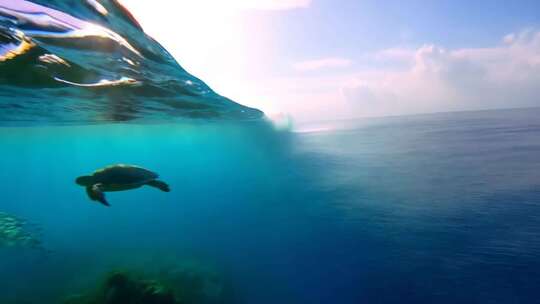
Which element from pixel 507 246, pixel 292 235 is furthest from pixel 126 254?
pixel 507 246

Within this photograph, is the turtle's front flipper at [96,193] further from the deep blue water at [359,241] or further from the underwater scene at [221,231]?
the deep blue water at [359,241]

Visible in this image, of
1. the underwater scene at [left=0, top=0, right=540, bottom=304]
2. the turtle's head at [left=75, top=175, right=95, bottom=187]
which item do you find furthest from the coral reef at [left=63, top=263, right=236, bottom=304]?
the turtle's head at [left=75, top=175, right=95, bottom=187]

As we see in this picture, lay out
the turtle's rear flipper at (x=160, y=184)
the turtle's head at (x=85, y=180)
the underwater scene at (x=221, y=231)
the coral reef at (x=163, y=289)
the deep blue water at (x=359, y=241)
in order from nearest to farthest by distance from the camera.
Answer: the turtle's head at (x=85, y=180) → the turtle's rear flipper at (x=160, y=184) → the underwater scene at (x=221, y=231) → the coral reef at (x=163, y=289) → the deep blue water at (x=359, y=241)

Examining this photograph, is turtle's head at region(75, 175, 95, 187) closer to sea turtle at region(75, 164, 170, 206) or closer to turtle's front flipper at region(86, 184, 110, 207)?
sea turtle at region(75, 164, 170, 206)

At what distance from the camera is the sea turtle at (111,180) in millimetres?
5012

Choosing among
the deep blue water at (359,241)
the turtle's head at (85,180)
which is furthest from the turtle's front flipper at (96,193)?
the deep blue water at (359,241)

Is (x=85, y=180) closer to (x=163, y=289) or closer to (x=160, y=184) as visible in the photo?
(x=160, y=184)

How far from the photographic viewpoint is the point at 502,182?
22.2 metres

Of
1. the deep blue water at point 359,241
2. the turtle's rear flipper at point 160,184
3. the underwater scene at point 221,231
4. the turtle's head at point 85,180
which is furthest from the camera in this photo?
the deep blue water at point 359,241

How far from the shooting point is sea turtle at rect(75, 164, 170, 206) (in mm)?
5012

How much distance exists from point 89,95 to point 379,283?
15.9 metres

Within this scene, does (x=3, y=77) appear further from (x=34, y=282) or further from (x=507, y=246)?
(x=507, y=246)

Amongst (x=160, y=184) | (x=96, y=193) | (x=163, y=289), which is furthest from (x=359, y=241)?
(x=96, y=193)

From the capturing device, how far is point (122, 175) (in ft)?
16.8
